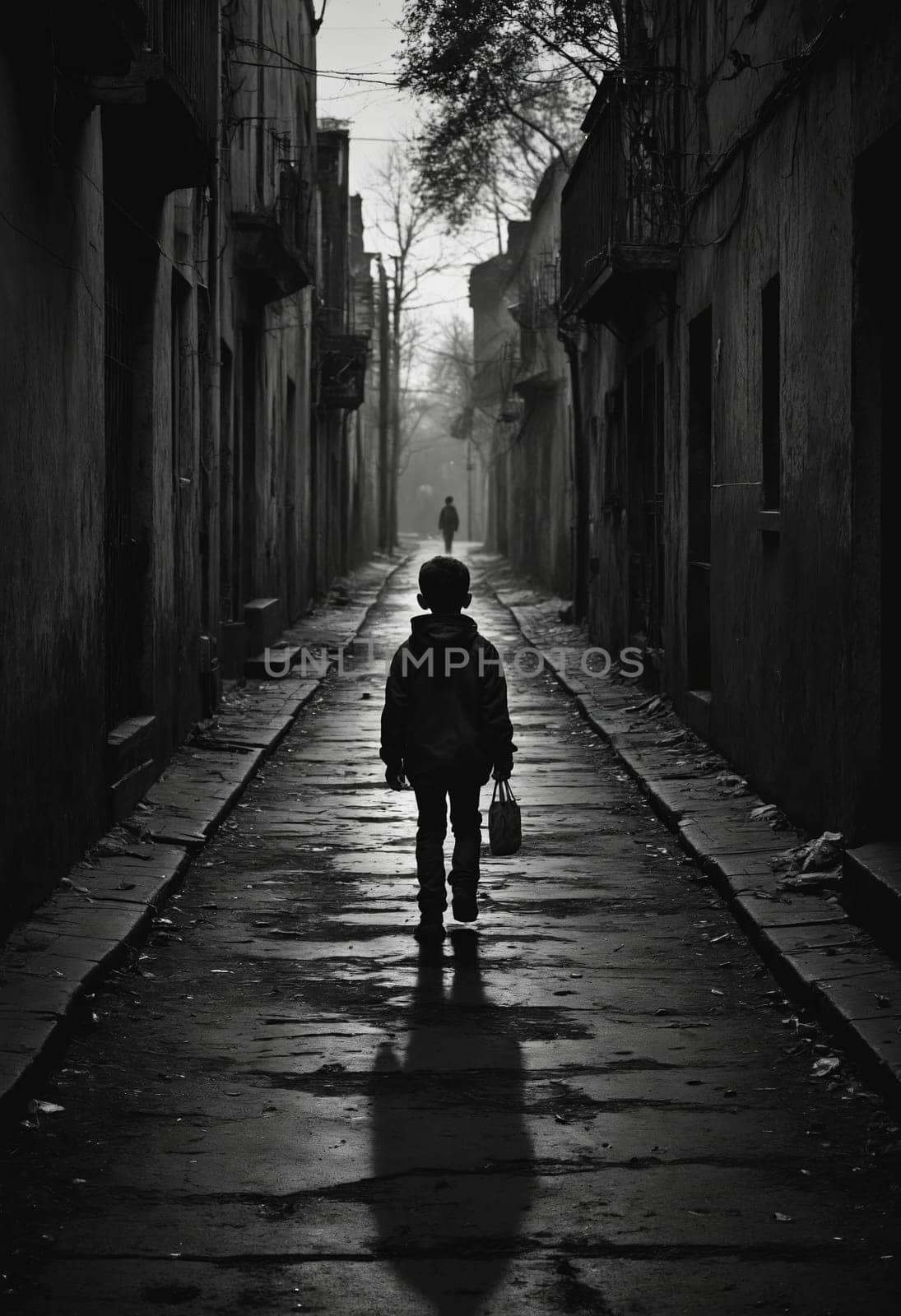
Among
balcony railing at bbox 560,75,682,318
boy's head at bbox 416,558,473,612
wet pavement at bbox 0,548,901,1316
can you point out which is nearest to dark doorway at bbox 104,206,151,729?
wet pavement at bbox 0,548,901,1316

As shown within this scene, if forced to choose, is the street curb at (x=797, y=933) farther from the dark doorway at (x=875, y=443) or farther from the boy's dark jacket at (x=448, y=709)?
the boy's dark jacket at (x=448, y=709)

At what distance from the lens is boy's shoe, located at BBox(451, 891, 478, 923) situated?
20.7ft

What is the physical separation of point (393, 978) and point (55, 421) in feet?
8.66

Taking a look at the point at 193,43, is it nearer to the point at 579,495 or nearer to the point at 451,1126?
the point at 451,1126

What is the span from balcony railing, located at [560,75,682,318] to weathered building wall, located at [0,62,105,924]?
510 cm

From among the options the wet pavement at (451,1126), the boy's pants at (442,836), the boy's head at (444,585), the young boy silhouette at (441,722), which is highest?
the boy's head at (444,585)

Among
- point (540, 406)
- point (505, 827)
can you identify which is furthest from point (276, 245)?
point (540, 406)

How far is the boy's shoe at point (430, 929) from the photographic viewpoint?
619 cm

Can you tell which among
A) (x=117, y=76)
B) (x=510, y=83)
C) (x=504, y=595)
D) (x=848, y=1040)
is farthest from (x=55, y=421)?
(x=504, y=595)

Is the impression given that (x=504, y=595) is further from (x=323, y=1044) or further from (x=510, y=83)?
(x=323, y=1044)

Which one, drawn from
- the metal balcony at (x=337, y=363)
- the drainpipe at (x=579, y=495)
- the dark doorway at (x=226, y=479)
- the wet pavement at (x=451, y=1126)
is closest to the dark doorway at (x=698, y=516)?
the dark doorway at (x=226, y=479)

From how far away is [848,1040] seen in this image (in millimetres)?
4852

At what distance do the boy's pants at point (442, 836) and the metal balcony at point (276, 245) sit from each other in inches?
358

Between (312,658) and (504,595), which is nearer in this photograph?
(312,658)
